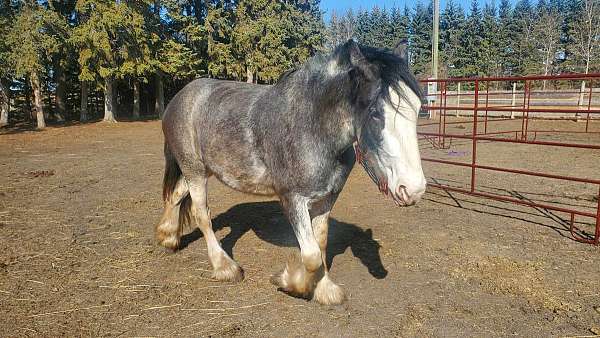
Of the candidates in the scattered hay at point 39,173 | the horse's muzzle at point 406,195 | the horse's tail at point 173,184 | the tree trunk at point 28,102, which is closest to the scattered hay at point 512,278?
the horse's muzzle at point 406,195

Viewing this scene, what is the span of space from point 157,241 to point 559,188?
247 inches

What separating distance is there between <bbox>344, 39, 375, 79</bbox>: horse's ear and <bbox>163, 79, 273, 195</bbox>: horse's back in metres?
1.05

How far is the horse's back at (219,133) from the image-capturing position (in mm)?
2998

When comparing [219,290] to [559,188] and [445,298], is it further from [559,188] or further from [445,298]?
[559,188]

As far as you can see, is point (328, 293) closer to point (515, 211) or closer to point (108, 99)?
point (515, 211)

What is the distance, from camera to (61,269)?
3.62 m

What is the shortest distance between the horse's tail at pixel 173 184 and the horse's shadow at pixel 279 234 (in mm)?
365

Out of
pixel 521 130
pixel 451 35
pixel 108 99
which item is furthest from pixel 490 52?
→ pixel 108 99

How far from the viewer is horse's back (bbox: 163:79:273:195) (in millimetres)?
2998

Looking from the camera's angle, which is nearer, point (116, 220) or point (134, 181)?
point (116, 220)

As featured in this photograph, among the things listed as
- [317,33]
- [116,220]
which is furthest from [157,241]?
[317,33]

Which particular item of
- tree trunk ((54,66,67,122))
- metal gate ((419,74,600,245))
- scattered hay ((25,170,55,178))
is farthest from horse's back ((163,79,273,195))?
tree trunk ((54,66,67,122))

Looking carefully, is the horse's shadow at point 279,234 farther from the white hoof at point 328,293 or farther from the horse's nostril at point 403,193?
the horse's nostril at point 403,193

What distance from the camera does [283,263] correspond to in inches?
148
